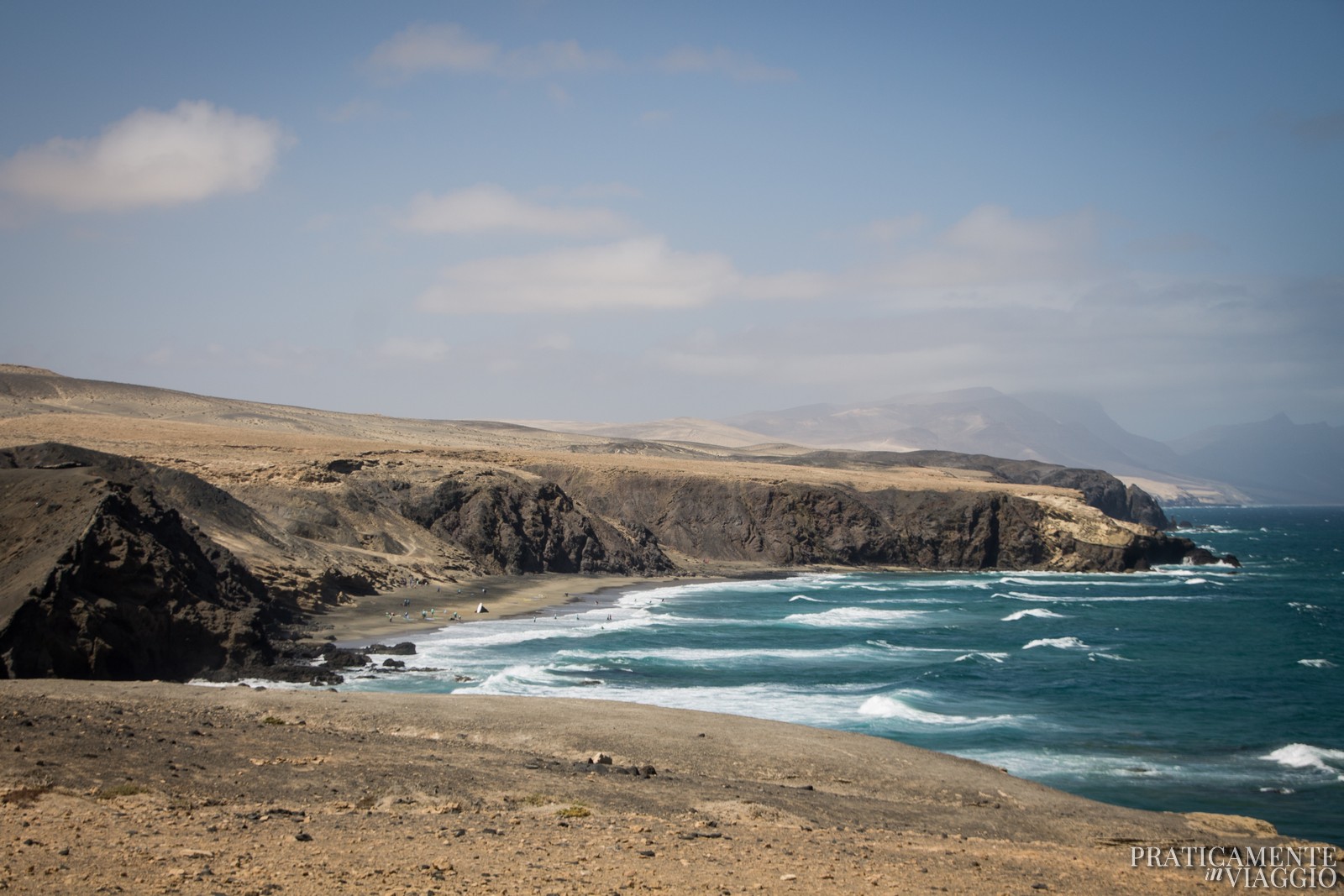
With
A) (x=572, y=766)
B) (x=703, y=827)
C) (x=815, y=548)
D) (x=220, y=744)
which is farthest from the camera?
(x=815, y=548)

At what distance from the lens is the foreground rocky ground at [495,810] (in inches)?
420

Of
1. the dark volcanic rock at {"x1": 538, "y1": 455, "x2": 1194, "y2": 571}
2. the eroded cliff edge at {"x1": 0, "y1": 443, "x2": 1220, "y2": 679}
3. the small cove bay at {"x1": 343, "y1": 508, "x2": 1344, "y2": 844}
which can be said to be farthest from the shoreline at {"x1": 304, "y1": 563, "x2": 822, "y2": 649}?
the dark volcanic rock at {"x1": 538, "y1": 455, "x2": 1194, "y2": 571}

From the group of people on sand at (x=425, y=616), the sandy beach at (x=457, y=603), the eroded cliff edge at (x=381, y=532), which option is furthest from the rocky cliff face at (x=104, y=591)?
the group of people on sand at (x=425, y=616)

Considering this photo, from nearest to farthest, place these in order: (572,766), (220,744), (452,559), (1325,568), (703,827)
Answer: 1. (703,827)
2. (220,744)
3. (572,766)
4. (452,559)
5. (1325,568)

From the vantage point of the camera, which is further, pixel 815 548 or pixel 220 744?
pixel 815 548

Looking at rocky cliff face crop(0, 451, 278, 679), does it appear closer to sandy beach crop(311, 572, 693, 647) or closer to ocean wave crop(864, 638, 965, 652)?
sandy beach crop(311, 572, 693, 647)

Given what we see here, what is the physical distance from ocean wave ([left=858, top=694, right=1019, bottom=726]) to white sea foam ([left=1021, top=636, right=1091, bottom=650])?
13902mm

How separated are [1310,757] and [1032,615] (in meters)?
27.4

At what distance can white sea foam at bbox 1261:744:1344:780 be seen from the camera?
2352 centimetres

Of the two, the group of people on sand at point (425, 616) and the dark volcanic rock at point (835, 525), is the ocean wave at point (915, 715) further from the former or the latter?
the dark volcanic rock at point (835, 525)

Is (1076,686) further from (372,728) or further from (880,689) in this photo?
(372,728)

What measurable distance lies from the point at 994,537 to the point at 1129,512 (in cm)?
8406

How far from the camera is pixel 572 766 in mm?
17031

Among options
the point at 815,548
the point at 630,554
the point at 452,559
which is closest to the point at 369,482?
the point at 452,559
